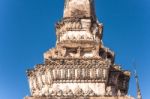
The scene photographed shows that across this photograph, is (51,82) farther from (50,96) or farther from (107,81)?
(107,81)

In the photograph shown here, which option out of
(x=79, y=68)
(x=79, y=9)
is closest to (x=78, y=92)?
(x=79, y=68)

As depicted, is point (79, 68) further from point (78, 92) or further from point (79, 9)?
point (79, 9)

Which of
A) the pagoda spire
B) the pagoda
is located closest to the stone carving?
the pagoda

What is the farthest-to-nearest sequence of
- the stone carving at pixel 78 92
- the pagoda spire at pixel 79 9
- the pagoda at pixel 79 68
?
the pagoda spire at pixel 79 9
the pagoda at pixel 79 68
the stone carving at pixel 78 92

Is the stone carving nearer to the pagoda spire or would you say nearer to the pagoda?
the pagoda

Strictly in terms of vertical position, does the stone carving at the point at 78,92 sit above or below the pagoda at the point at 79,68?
below

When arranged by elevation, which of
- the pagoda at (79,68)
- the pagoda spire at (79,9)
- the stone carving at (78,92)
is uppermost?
the pagoda spire at (79,9)

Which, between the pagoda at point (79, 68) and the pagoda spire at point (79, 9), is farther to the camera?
the pagoda spire at point (79, 9)

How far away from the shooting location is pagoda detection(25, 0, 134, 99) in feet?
81.1

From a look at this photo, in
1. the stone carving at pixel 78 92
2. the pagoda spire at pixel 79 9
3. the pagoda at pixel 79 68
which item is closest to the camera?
the stone carving at pixel 78 92

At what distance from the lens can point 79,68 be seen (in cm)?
2527

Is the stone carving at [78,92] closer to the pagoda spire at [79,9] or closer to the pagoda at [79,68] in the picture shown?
the pagoda at [79,68]

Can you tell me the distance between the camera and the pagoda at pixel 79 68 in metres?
24.7

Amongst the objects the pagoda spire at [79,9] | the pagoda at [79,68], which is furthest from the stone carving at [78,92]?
the pagoda spire at [79,9]
